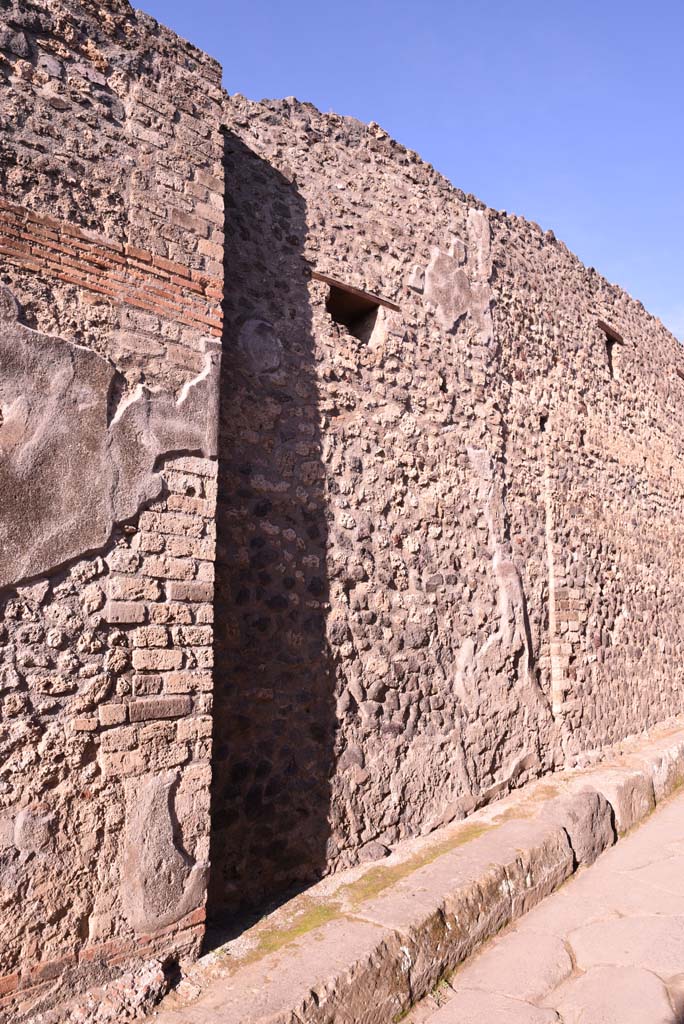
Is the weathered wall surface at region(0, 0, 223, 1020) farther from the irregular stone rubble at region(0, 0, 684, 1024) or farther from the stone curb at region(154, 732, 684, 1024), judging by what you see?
the stone curb at region(154, 732, 684, 1024)

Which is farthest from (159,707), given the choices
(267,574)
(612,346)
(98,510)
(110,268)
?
(612,346)

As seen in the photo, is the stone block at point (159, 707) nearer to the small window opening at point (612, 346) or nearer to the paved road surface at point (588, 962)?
the paved road surface at point (588, 962)

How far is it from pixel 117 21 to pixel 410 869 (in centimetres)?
377

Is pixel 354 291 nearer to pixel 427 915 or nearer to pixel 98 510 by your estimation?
pixel 98 510

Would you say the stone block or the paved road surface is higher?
the stone block

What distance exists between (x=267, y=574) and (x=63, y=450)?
129cm

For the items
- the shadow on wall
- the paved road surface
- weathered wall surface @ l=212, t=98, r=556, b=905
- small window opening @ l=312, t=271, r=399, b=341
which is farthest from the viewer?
small window opening @ l=312, t=271, r=399, b=341

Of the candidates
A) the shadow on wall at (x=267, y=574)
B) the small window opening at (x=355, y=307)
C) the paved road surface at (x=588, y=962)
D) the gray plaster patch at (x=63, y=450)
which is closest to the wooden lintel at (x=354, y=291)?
the small window opening at (x=355, y=307)

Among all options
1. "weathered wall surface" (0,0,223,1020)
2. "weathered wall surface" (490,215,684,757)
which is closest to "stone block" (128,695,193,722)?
"weathered wall surface" (0,0,223,1020)

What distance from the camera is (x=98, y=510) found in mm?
2490

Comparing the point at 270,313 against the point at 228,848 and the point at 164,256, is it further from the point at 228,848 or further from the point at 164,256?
Answer: the point at 228,848

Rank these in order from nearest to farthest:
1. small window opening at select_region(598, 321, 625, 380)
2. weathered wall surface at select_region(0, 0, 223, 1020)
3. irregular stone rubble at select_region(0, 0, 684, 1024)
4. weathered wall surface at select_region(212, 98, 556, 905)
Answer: weathered wall surface at select_region(0, 0, 223, 1020) < irregular stone rubble at select_region(0, 0, 684, 1024) < weathered wall surface at select_region(212, 98, 556, 905) < small window opening at select_region(598, 321, 625, 380)

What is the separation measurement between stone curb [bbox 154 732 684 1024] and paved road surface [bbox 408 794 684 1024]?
0.28ft

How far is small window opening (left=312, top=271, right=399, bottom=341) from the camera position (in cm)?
438
